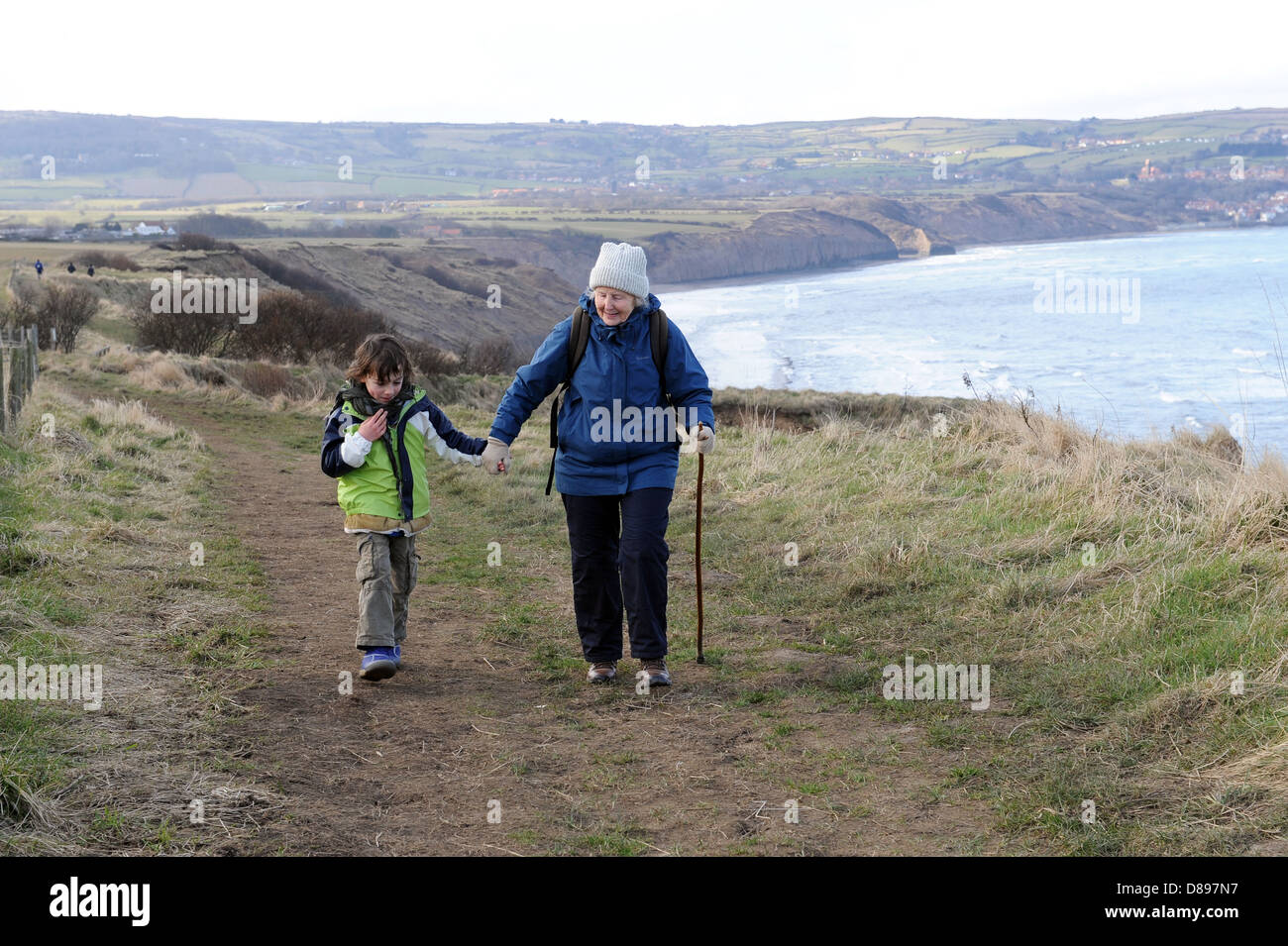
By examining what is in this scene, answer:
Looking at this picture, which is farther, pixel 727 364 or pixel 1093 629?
pixel 727 364

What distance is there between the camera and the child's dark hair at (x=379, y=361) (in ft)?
17.6

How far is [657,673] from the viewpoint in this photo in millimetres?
5496

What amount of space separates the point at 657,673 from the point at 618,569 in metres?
0.55

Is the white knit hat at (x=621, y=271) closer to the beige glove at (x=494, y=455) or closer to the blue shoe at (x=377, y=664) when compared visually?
the beige glove at (x=494, y=455)

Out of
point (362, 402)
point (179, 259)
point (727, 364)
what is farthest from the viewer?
point (179, 259)

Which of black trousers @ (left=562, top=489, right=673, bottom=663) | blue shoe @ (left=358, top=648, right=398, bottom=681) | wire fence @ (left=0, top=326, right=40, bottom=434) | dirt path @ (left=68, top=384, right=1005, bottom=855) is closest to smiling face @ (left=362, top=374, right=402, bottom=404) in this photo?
black trousers @ (left=562, top=489, right=673, bottom=663)

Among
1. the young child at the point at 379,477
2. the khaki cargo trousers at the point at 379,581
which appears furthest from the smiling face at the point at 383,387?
the khaki cargo trousers at the point at 379,581

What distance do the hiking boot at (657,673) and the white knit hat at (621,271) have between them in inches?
68.7

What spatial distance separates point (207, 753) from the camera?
432 centimetres

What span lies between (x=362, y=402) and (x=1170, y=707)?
3.77 metres

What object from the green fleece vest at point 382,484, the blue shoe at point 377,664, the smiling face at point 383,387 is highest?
the smiling face at point 383,387

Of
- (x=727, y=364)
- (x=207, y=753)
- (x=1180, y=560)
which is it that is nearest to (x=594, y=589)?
(x=207, y=753)

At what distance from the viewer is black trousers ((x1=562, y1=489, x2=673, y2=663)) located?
535 cm
